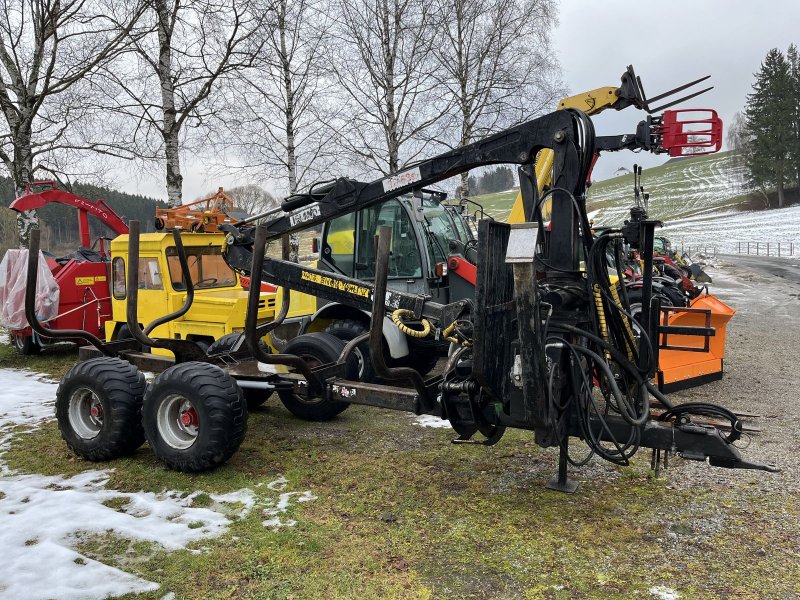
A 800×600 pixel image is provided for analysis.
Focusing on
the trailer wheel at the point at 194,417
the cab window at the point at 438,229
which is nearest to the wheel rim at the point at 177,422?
the trailer wheel at the point at 194,417

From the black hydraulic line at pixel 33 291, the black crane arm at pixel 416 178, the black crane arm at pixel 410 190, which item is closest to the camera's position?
the black crane arm at pixel 410 190

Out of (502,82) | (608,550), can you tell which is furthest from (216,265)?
(502,82)

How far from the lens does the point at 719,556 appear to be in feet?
11.5

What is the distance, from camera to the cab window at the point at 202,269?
27.8ft

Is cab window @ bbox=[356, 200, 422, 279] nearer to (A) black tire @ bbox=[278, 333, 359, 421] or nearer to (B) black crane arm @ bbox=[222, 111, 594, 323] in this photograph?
(A) black tire @ bbox=[278, 333, 359, 421]

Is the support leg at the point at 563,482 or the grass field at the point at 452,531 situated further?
the support leg at the point at 563,482

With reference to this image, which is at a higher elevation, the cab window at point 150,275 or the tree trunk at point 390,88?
the tree trunk at point 390,88

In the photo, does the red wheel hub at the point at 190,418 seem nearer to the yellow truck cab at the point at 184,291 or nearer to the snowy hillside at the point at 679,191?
the yellow truck cab at the point at 184,291

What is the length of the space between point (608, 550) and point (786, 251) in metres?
42.6

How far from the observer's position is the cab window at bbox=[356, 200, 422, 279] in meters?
7.11

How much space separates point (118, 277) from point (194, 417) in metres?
4.89

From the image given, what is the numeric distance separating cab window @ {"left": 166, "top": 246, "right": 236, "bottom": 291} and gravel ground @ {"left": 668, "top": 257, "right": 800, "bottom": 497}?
6272mm

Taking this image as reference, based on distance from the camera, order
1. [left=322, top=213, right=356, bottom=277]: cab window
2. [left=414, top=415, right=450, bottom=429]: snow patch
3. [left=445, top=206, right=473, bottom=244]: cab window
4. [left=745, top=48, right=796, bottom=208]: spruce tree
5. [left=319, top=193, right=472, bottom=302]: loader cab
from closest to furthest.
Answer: [left=414, top=415, right=450, bottom=429]: snow patch → [left=319, top=193, right=472, bottom=302]: loader cab → [left=322, top=213, right=356, bottom=277]: cab window → [left=445, top=206, right=473, bottom=244]: cab window → [left=745, top=48, right=796, bottom=208]: spruce tree

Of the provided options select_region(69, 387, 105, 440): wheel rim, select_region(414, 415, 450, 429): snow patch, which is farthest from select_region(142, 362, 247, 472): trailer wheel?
select_region(414, 415, 450, 429): snow patch
